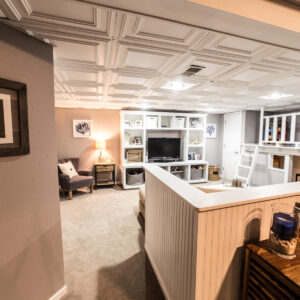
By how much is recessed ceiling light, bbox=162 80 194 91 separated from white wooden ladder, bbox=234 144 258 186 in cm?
321

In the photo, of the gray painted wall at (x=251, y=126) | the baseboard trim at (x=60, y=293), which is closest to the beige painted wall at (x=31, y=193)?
the baseboard trim at (x=60, y=293)

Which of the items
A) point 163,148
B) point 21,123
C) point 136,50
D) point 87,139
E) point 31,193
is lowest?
point 31,193

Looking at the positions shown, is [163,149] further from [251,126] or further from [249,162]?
[251,126]

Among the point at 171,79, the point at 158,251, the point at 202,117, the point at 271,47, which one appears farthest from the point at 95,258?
the point at 202,117

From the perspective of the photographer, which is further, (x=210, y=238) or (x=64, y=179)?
(x=64, y=179)

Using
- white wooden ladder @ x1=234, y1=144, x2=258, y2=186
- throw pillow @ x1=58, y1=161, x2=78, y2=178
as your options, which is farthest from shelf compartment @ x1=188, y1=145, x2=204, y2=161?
throw pillow @ x1=58, y1=161, x2=78, y2=178

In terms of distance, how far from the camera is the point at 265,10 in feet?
3.44

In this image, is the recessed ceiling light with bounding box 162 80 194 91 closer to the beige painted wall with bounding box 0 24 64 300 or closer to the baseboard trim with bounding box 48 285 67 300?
the beige painted wall with bounding box 0 24 64 300

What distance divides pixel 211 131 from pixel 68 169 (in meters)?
4.66

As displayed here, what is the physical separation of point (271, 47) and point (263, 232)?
1.43 m

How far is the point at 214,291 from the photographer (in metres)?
1.12

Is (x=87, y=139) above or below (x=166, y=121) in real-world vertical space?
below

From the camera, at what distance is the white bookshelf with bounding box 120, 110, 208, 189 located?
4.75 metres

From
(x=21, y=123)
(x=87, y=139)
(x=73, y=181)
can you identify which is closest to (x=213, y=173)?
(x=87, y=139)
